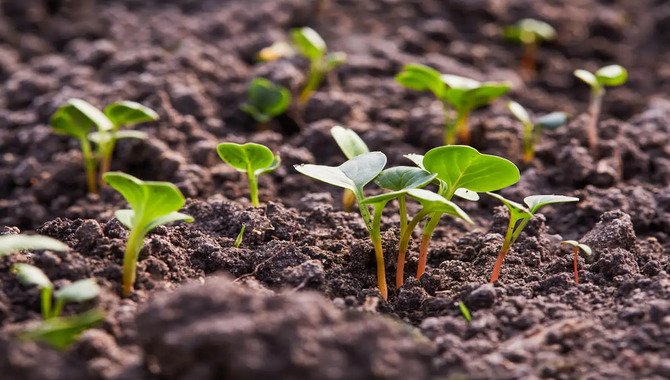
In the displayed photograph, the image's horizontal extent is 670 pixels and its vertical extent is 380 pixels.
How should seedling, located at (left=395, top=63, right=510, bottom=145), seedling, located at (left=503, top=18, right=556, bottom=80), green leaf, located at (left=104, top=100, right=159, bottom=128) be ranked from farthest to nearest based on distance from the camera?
seedling, located at (left=503, top=18, right=556, bottom=80), seedling, located at (left=395, top=63, right=510, bottom=145), green leaf, located at (left=104, top=100, right=159, bottom=128)

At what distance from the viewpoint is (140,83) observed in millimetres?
3314

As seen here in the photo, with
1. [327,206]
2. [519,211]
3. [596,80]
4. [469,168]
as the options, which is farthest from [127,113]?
[596,80]

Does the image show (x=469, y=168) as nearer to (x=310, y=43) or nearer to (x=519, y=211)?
(x=519, y=211)

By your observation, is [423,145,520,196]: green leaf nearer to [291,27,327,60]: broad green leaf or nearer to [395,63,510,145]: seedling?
[395,63,510,145]: seedling

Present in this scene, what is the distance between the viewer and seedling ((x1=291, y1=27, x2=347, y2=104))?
3.26m

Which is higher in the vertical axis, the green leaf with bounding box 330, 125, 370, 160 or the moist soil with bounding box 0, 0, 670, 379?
the green leaf with bounding box 330, 125, 370, 160

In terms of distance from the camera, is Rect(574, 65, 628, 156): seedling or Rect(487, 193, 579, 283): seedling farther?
Rect(574, 65, 628, 156): seedling

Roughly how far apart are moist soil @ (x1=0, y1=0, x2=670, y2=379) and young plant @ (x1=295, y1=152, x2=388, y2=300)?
0.28 ft

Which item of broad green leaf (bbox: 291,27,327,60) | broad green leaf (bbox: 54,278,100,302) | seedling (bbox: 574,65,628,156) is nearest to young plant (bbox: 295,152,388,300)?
broad green leaf (bbox: 54,278,100,302)

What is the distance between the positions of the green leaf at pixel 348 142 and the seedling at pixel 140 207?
1.75 feet

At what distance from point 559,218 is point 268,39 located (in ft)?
5.97

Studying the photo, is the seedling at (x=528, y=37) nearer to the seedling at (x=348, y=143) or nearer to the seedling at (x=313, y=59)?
the seedling at (x=313, y=59)

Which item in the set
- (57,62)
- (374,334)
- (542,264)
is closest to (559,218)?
(542,264)

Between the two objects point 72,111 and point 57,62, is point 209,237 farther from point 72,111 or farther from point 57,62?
point 57,62
